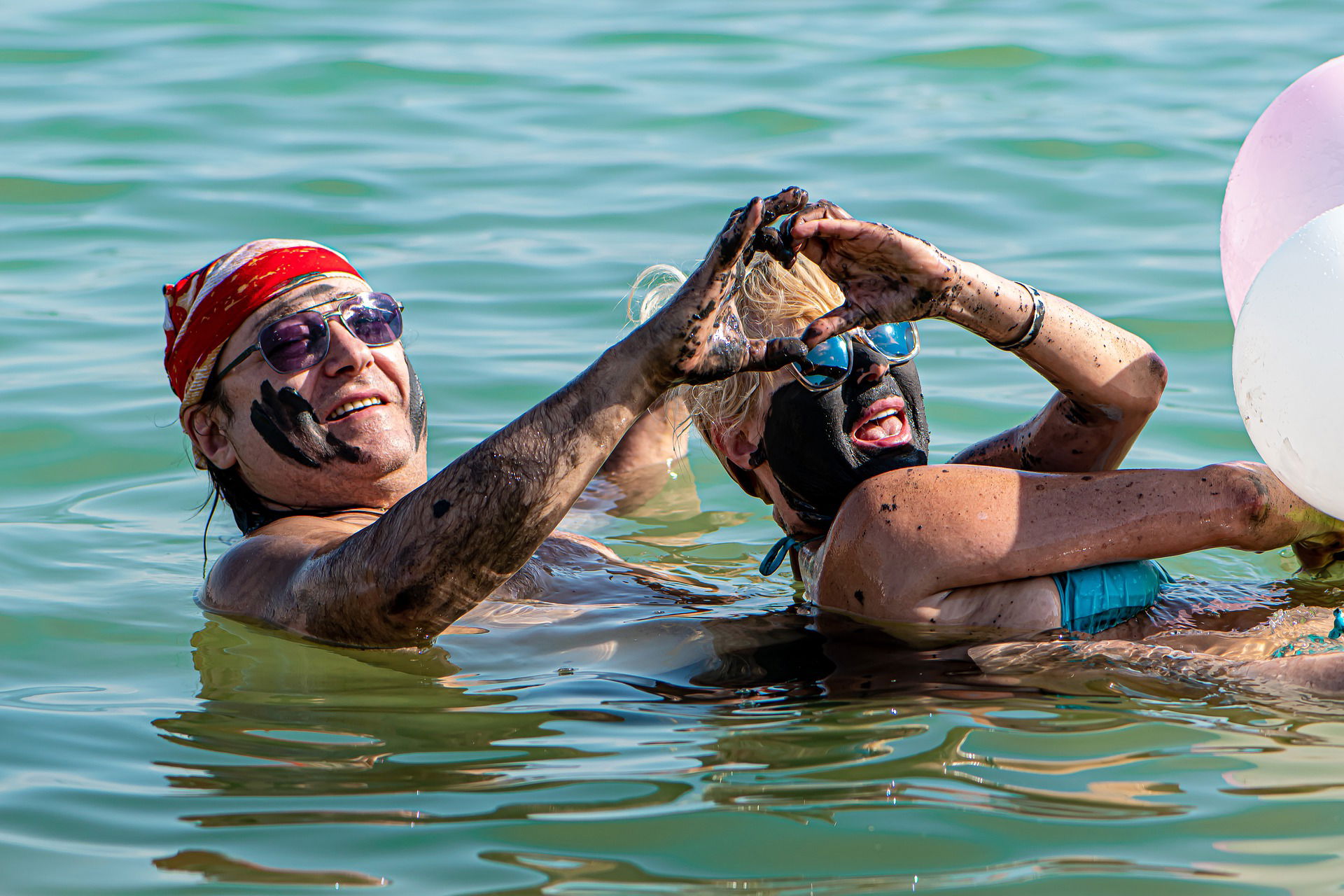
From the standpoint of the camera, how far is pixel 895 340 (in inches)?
157

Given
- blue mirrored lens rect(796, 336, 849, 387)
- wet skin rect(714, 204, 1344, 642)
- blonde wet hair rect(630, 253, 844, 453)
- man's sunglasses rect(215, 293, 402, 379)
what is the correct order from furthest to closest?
man's sunglasses rect(215, 293, 402, 379) < blonde wet hair rect(630, 253, 844, 453) < blue mirrored lens rect(796, 336, 849, 387) < wet skin rect(714, 204, 1344, 642)

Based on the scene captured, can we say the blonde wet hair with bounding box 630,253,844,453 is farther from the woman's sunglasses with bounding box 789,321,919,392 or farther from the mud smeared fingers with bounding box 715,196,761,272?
the mud smeared fingers with bounding box 715,196,761,272

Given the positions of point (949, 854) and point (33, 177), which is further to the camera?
point (33, 177)

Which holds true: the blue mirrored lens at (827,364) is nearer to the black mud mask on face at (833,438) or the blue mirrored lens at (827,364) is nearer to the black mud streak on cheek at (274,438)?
the black mud mask on face at (833,438)

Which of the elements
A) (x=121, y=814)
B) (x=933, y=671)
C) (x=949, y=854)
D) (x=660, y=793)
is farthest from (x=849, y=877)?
(x=121, y=814)

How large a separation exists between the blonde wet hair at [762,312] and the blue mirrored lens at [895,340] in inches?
7.1

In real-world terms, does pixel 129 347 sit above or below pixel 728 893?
above

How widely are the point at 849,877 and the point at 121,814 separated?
155cm

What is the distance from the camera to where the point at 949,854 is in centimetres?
284

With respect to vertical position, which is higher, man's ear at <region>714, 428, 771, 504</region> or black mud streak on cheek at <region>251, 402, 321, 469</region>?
black mud streak on cheek at <region>251, 402, 321, 469</region>

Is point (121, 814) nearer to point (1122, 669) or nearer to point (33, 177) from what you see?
point (1122, 669)

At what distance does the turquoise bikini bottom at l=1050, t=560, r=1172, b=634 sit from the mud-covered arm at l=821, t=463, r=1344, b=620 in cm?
5

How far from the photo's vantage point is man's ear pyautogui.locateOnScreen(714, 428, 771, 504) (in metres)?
4.20

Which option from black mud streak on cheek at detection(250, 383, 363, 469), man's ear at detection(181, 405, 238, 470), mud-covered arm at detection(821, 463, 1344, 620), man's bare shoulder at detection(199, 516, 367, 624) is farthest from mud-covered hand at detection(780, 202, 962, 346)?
man's ear at detection(181, 405, 238, 470)
